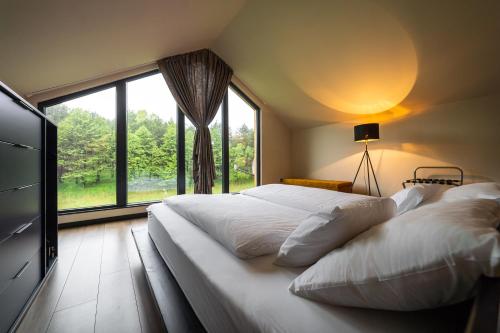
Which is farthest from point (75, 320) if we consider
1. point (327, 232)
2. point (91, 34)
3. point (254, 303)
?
point (91, 34)

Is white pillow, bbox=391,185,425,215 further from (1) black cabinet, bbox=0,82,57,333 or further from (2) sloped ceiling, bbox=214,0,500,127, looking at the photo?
(1) black cabinet, bbox=0,82,57,333

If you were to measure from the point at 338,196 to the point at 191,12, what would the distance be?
2.58 metres

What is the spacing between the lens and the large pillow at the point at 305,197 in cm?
185

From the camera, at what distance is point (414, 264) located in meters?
0.56

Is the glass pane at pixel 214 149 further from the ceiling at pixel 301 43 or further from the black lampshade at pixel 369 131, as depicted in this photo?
the black lampshade at pixel 369 131

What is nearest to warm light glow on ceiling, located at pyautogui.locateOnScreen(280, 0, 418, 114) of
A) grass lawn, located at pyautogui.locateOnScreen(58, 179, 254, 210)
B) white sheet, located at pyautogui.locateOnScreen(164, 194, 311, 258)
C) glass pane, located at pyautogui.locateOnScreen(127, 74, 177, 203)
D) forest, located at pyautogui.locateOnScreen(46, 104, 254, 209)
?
forest, located at pyautogui.locateOnScreen(46, 104, 254, 209)

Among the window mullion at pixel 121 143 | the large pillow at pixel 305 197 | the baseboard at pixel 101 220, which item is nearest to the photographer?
the large pillow at pixel 305 197

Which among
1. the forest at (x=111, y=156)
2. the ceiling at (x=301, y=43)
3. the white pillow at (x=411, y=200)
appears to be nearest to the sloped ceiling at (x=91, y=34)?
the ceiling at (x=301, y=43)

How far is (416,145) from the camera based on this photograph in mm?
3199

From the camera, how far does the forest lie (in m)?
3.32

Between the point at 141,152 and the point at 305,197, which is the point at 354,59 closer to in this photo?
the point at 305,197

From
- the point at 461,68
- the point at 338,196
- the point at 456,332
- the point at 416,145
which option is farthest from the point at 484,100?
the point at 456,332

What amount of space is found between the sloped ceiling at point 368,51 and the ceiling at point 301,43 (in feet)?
0.04

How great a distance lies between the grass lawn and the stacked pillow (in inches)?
143
